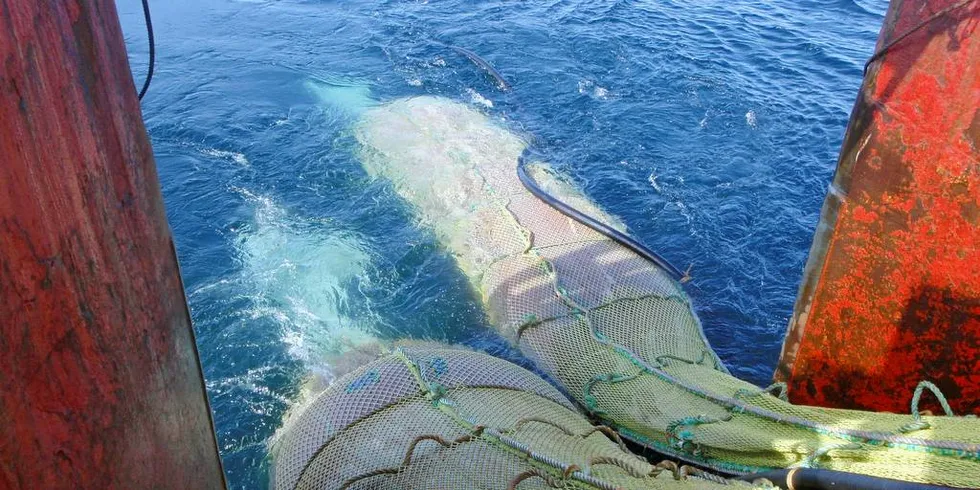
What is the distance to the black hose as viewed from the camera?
2.25m

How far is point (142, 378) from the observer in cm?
143

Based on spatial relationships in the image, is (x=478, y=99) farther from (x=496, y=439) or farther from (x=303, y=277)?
(x=496, y=439)

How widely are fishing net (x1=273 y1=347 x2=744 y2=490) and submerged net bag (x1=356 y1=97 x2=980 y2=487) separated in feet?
1.48

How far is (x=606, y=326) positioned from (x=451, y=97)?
5.66m

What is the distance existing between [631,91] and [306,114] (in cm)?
472

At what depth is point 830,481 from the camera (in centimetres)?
242

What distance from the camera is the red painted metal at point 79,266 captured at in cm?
113

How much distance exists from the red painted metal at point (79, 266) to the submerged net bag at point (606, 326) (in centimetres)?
263

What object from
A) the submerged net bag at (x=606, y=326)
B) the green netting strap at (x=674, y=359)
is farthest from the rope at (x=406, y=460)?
the green netting strap at (x=674, y=359)

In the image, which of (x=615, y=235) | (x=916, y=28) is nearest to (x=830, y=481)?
(x=916, y=28)

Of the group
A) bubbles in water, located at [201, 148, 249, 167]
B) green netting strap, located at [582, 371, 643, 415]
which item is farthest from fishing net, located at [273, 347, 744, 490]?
bubbles in water, located at [201, 148, 249, 167]

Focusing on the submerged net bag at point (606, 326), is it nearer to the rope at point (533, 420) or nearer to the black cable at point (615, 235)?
the black cable at point (615, 235)

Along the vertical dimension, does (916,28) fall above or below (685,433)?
above

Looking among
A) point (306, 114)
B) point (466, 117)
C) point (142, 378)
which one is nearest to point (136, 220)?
point (142, 378)
